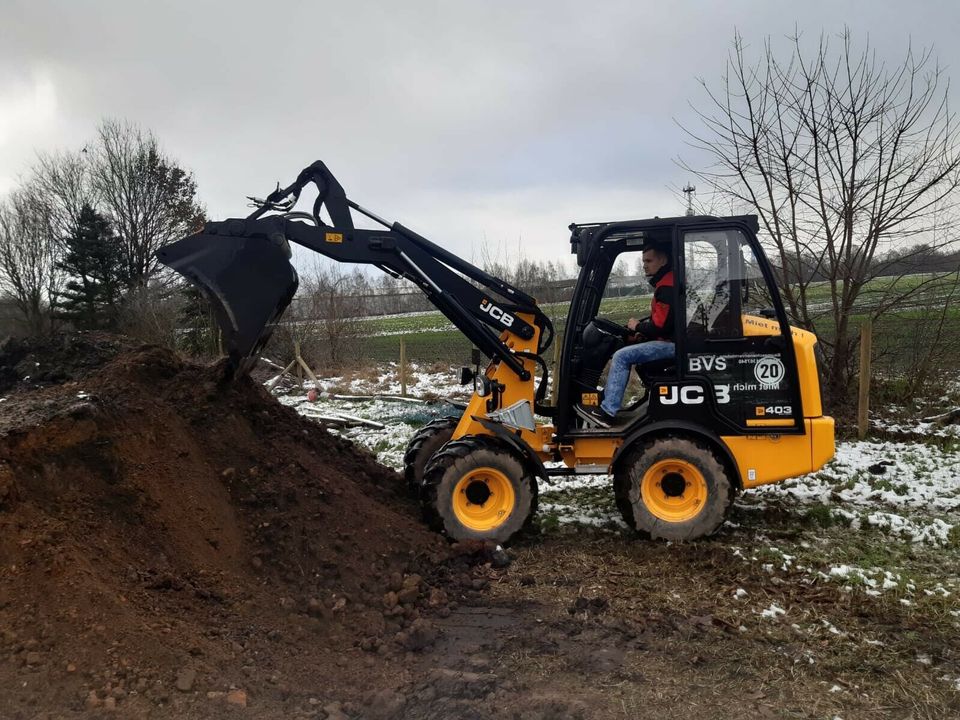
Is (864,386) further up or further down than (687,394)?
further down

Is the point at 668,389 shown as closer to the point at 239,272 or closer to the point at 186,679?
the point at 239,272

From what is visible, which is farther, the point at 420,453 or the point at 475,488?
the point at 420,453

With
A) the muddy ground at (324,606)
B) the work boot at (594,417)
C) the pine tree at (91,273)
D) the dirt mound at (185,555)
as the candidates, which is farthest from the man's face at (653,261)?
the pine tree at (91,273)

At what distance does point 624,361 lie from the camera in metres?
5.46

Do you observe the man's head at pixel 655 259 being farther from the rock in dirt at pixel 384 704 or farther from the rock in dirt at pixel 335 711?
the rock in dirt at pixel 335 711

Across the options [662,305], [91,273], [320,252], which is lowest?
[662,305]

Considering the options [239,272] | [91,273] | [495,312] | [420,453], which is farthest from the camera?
[91,273]

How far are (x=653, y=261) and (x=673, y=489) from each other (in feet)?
5.84

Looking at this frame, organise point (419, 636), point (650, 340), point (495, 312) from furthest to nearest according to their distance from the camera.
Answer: point (495, 312) → point (650, 340) → point (419, 636)

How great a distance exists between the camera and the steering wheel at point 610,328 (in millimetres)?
→ 5793

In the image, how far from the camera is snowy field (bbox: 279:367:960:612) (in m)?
4.60

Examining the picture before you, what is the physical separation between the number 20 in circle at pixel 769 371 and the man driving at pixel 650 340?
66cm

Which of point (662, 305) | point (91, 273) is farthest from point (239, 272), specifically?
point (91, 273)

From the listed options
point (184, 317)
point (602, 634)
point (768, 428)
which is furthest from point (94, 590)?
point (184, 317)
